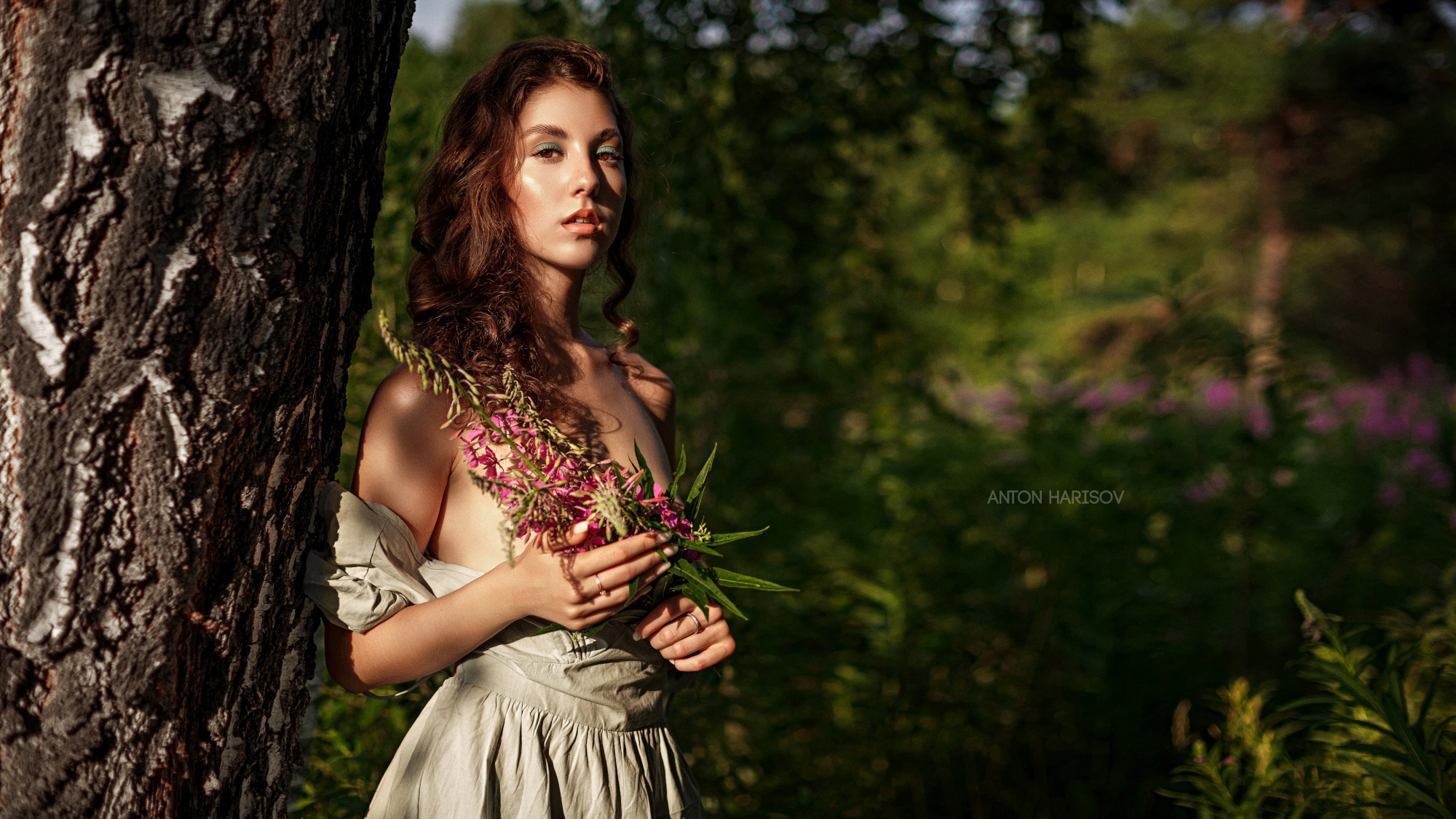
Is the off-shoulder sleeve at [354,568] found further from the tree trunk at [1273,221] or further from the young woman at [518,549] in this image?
the tree trunk at [1273,221]

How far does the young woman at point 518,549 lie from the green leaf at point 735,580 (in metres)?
0.08

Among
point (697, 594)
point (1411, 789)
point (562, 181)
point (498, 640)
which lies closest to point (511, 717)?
point (498, 640)

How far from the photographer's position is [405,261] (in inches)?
97.6

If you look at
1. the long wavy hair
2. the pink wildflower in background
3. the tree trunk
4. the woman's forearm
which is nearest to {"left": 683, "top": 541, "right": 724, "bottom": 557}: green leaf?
the woman's forearm

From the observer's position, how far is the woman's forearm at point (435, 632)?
124 centimetres

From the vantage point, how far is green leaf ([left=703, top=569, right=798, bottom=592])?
3.92 feet

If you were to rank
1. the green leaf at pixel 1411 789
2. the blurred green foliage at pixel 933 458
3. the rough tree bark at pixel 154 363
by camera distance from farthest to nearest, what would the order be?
the blurred green foliage at pixel 933 458 → the green leaf at pixel 1411 789 → the rough tree bark at pixel 154 363

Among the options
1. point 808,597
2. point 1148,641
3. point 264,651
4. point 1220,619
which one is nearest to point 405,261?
point 264,651

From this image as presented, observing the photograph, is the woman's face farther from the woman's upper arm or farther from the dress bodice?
the dress bodice

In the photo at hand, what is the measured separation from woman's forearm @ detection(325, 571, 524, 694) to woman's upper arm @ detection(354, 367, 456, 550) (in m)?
0.13

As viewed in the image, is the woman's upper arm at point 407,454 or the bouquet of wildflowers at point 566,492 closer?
the bouquet of wildflowers at point 566,492

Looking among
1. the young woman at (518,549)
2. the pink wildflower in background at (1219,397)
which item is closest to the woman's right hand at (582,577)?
the young woman at (518,549)

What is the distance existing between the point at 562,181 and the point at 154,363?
0.65 metres

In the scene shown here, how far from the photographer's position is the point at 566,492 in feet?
3.91
